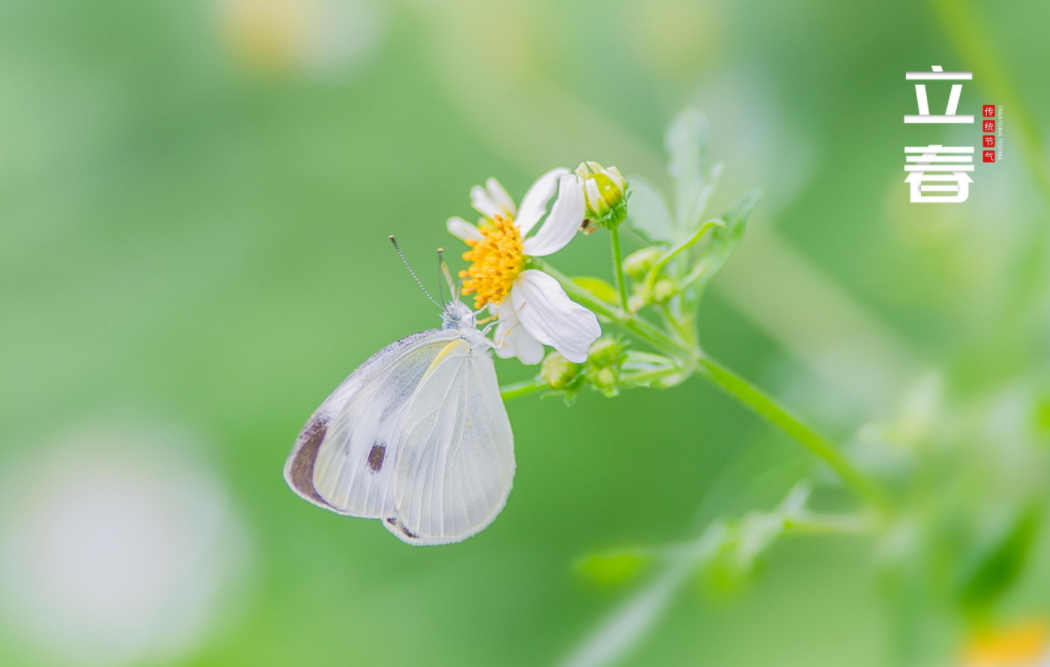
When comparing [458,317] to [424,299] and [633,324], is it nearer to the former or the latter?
[633,324]

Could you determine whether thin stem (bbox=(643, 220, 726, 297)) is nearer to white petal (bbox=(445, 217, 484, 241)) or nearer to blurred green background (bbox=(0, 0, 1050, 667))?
white petal (bbox=(445, 217, 484, 241))

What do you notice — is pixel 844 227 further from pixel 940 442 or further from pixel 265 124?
pixel 265 124

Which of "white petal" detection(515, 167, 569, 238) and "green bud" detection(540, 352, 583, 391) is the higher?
"white petal" detection(515, 167, 569, 238)

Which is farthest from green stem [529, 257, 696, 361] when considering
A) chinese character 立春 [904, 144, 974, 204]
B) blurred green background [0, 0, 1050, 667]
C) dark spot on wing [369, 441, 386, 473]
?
chinese character 立春 [904, 144, 974, 204]

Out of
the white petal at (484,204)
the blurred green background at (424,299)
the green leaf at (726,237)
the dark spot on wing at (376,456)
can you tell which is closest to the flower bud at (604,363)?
the green leaf at (726,237)

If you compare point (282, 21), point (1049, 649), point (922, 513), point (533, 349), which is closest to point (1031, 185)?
point (922, 513)

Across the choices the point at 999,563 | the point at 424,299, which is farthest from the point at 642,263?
the point at 424,299
